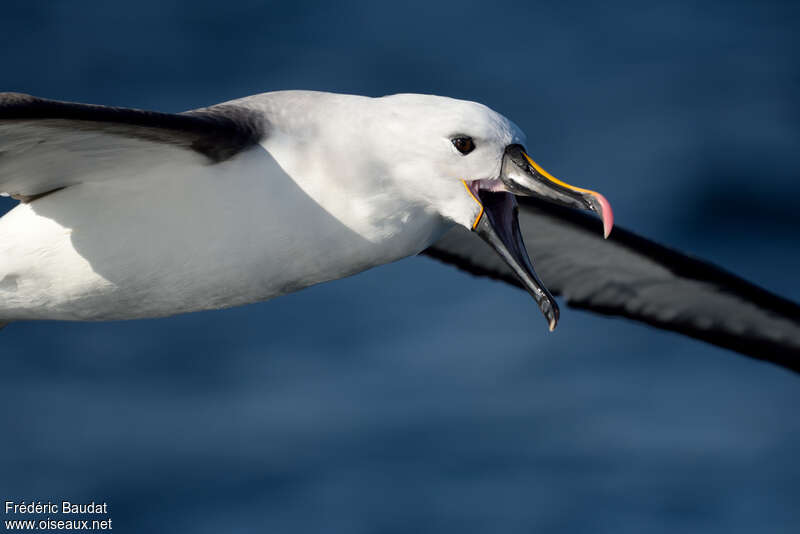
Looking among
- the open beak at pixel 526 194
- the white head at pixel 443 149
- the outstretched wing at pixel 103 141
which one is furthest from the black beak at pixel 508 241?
the outstretched wing at pixel 103 141

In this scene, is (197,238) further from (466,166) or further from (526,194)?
(526,194)

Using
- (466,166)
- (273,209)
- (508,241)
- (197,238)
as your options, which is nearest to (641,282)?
(508,241)

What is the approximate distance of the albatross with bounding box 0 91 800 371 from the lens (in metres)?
6.46

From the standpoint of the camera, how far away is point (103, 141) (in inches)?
255

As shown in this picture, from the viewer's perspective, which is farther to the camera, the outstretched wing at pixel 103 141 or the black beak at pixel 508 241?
the black beak at pixel 508 241

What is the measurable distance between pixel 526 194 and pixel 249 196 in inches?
55.9

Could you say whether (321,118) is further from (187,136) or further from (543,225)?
(543,225)

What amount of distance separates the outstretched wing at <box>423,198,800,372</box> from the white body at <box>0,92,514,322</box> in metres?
3.32

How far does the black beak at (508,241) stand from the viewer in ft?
21.4

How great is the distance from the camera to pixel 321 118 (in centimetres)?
669

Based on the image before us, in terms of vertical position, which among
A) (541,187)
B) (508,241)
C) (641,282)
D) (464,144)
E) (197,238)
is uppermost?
(641,282)

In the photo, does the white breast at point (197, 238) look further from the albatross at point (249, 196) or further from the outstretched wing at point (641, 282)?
the outstretched wing at point (641, 282)

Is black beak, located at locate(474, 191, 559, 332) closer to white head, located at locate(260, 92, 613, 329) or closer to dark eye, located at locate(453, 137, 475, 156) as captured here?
white head, located at locate(260, 92, 613, 329)

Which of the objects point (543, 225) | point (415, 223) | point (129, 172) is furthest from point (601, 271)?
point (129, 172)
